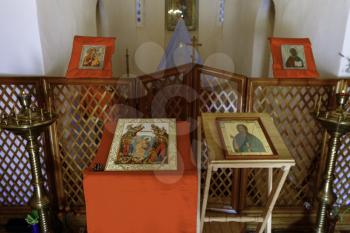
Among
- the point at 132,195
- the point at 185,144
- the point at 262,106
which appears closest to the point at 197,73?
the point at 262,106

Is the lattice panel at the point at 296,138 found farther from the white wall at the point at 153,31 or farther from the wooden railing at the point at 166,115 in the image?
the white wall at the point at 153,31

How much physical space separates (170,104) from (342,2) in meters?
1.69

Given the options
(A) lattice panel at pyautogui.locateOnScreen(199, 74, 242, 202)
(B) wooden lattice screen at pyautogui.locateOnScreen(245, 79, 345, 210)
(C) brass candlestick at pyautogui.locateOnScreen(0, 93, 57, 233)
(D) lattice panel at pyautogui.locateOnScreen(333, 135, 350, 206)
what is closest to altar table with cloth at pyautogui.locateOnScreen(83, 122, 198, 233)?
(C) brass candlestick at pyautogui.locateOnScreen(0, 93, 57, 233)

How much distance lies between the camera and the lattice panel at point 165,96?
8.76 feet

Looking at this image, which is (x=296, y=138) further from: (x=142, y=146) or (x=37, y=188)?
(x=37, y=188)

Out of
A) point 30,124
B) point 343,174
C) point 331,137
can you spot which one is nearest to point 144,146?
point 30,124

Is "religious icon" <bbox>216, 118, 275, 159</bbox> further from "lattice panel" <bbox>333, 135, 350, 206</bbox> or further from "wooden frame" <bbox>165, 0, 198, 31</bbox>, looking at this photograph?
"wooden frame" <bbox>165, 0, 198, 31</bbox>

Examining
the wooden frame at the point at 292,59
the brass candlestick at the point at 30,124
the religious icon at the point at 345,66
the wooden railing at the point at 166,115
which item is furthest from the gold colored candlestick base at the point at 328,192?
the brass candlestick at the point at 30,124

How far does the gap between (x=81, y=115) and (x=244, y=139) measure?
145cm

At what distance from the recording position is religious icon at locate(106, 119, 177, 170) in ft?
5.48

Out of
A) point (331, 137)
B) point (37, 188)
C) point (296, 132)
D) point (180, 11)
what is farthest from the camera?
point (180, 11)

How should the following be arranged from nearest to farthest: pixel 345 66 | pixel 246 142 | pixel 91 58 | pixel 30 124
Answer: pixel 246 142 → pixel 30 124 → pixel 91 58 → pixel 345 66

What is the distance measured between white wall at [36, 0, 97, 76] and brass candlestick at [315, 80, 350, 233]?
2201mm

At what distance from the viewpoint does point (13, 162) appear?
8.91 feet
